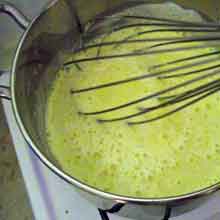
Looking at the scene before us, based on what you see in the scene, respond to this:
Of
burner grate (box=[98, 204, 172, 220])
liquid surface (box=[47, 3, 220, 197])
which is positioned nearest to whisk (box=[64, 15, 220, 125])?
liquid surface (box=[47, 3, 220, 197])

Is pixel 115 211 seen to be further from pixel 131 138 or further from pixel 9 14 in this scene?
pixel 9 14

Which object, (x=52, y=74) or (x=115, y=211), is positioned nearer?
(x=115, y=211)

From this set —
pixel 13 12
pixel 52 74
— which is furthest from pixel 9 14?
pixel 52 74

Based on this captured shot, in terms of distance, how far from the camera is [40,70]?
0.73 metres

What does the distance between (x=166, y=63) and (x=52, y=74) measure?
0.16 metres

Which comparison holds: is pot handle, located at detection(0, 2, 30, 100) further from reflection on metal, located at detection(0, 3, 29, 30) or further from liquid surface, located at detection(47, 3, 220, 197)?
liquid surface, located at detection(47, 3, 220, 197)

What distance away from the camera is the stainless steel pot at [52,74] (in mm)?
544

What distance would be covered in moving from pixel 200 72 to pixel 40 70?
8.8 inches

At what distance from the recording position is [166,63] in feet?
2.44

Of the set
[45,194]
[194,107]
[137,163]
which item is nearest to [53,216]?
[45,194]

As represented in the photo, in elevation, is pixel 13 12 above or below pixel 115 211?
above

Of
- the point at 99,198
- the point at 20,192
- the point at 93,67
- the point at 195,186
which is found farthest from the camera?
the point at 20,192

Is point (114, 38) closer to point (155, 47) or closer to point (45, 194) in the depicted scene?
point (155, 47)

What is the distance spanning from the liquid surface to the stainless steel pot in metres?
0.03
